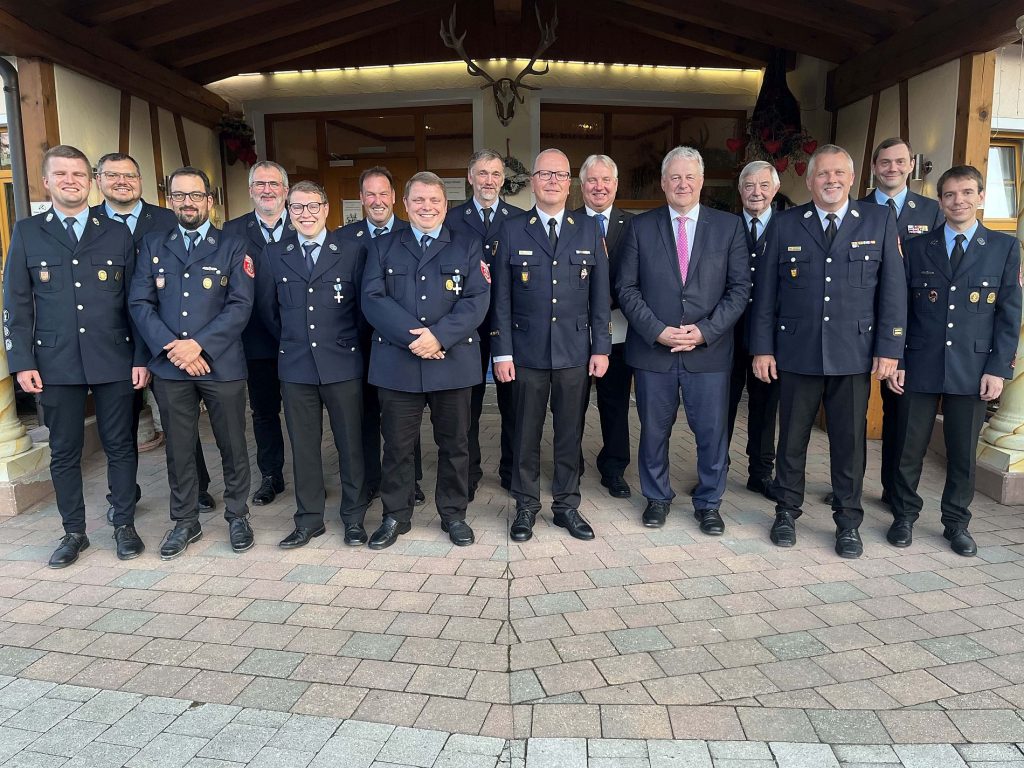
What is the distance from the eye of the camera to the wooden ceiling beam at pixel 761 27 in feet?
20.8

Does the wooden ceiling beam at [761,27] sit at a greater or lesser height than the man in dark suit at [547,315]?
greater

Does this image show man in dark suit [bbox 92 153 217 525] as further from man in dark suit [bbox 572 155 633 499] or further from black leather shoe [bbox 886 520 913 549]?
black leather shoe [bbox 886 520 913 549]

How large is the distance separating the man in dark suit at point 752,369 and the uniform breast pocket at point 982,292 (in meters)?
1.01

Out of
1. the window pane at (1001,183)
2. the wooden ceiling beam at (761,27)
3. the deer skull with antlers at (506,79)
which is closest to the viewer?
the window pane at (1001,183)

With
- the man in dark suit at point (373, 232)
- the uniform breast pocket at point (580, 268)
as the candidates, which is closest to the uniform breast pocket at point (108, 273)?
the man in dark suit at point (373, 232)

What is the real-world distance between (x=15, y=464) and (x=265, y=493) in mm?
1470

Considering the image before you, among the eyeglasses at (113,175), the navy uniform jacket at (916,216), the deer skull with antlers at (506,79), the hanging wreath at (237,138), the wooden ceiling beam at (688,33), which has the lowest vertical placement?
the navy uniform jacket at (916,216)

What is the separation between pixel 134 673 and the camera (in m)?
2.52

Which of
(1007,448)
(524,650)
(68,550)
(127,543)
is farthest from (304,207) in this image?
(1007,448)

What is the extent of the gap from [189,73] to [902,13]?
6267 mm

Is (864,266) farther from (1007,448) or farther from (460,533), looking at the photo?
(460,533)

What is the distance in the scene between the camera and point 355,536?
357 centimetres

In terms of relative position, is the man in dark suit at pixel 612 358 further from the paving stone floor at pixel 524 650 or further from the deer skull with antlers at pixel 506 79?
the deer skull with antlers at pixel 506 79

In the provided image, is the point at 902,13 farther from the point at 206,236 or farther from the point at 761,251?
the point at 206,236
